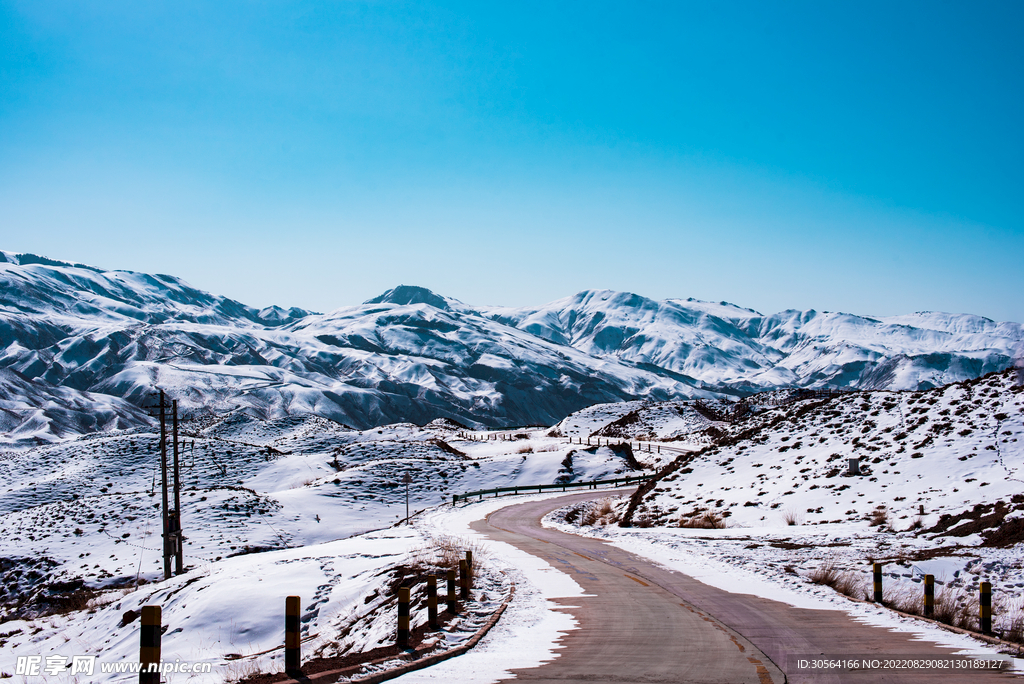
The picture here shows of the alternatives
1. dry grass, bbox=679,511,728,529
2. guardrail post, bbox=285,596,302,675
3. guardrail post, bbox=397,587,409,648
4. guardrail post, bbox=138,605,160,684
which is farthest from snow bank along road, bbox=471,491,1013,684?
dry grass, bbox=679,511,728,529

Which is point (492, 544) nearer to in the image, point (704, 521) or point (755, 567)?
point (704, 521)

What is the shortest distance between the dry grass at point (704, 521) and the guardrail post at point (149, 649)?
2594 centimetres

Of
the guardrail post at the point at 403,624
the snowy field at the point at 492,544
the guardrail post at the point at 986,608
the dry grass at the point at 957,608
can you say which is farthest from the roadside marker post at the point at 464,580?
the guardrail post at the point at 986,608

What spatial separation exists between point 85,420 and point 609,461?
147164mm

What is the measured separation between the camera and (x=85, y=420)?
16850cm

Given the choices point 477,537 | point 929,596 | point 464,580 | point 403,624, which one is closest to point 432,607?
point 403,624

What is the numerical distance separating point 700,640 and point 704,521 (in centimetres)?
2072

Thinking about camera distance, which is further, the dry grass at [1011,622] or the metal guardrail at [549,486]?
the metal guardrail at [549,486]

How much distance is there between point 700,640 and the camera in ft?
39.0

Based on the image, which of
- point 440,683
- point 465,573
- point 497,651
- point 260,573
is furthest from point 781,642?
point 260,573

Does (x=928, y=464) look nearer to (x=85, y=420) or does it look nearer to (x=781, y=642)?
(x=781, y=642)

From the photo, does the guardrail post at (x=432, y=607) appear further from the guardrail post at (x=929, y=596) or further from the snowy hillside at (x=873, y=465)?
the snowy hillside at (x=873, y=465)

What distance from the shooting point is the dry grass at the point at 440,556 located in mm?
19297

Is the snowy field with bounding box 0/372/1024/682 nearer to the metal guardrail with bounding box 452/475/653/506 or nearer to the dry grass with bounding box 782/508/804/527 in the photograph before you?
the dry grass with bounding box 782/508/804/527
